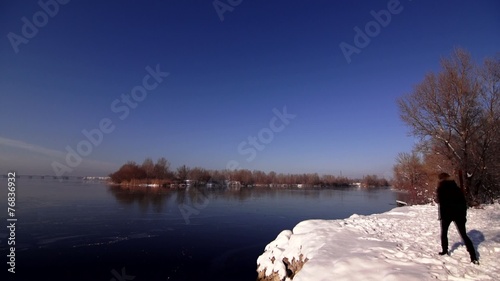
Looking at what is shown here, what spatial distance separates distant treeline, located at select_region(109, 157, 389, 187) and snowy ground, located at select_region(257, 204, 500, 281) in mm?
66294

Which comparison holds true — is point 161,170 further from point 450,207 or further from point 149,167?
point 450,207

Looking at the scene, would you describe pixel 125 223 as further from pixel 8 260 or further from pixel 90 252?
pixel 8 260

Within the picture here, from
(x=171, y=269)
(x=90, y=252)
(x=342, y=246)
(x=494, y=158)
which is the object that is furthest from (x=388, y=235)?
(x=90, y=252)

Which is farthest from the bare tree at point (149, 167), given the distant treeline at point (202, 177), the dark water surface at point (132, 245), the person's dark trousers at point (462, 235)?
the person's dark trousers at point (462, 235)

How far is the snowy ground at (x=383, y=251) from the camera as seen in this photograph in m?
5.18

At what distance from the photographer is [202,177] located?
92.9 meters

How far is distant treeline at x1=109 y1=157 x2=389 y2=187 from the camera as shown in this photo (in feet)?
253

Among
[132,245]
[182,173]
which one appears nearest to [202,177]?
[182,173]

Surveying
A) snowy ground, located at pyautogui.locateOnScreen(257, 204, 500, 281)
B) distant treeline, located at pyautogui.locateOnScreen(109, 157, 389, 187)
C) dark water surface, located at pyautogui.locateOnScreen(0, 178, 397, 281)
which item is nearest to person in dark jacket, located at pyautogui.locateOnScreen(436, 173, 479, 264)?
snowy ground, located at pyautogui.locateOnScreen(257, 204, 500, 281)

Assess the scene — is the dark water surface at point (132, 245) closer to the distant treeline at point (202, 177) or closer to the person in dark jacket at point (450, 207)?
the person in dark jacket at point (450, 207)

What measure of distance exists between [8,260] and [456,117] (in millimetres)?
21119

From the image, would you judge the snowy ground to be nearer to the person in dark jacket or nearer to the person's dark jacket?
the person in dark jacket

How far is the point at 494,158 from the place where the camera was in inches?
568

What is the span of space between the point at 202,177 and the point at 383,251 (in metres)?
88.9
